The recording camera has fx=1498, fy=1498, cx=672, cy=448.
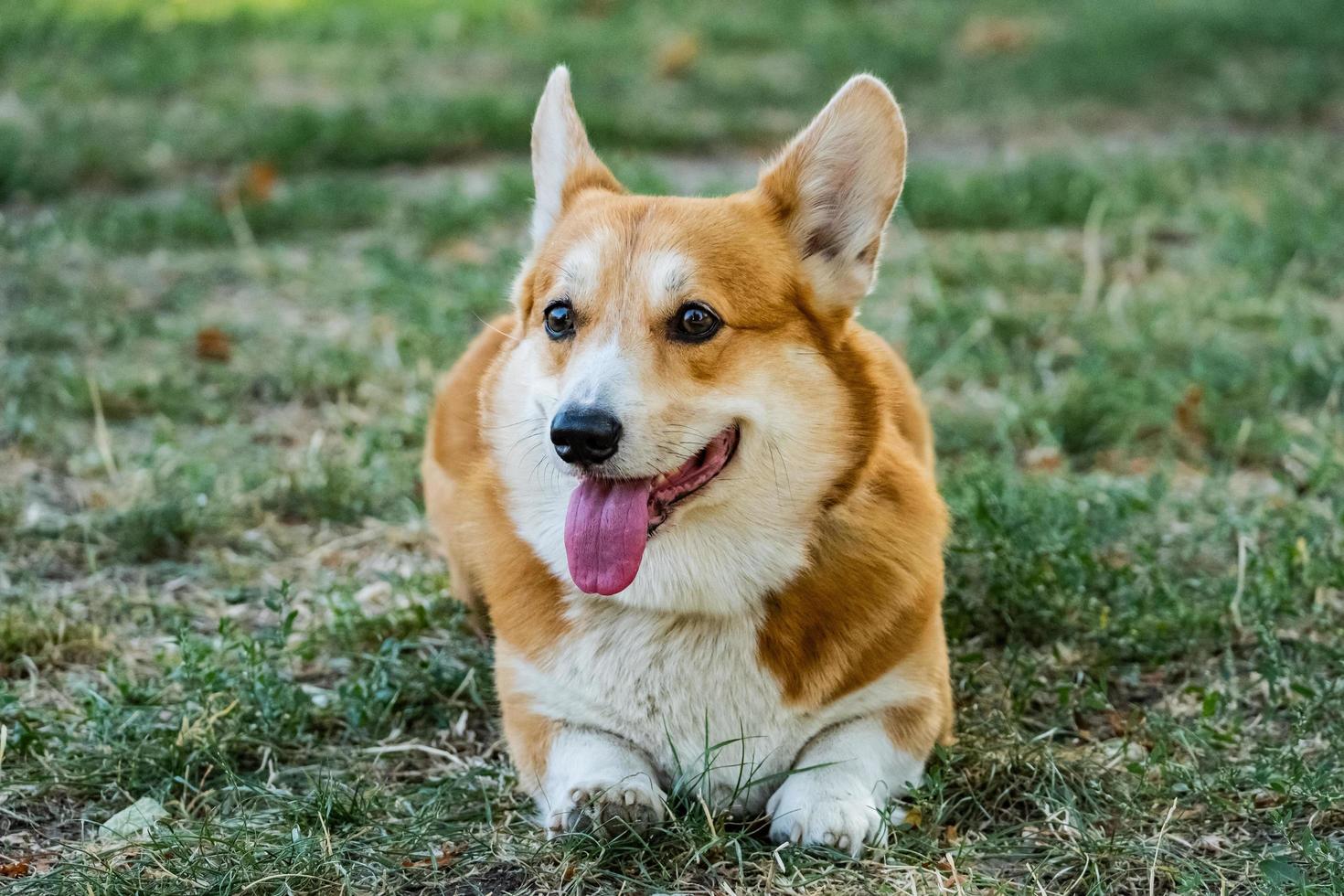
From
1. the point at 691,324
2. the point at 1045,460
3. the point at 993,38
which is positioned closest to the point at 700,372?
the point at 691,324

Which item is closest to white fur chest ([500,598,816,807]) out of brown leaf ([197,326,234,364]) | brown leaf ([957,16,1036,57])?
brown leaf ([197,326,234,364])

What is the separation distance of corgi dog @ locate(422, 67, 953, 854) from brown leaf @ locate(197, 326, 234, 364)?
2.81 m

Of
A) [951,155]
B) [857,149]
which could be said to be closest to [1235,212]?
[951,155]

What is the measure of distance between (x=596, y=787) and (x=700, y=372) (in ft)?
2.80

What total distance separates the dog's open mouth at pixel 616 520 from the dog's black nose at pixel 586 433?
0.13m

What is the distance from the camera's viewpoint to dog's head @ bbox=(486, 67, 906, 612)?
295 cm

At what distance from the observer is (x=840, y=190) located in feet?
10.8

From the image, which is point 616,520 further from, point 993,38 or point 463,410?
point 993,38

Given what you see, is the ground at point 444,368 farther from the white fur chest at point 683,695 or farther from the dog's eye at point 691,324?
the dog's eye at point 691,324

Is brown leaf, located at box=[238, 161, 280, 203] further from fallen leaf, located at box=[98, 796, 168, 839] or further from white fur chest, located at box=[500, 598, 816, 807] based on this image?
white fur chest, located at box=[500, 598, 816, 807]

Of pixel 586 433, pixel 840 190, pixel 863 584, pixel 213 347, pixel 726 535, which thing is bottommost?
pixel 213 347

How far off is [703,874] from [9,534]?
2574 millimetres

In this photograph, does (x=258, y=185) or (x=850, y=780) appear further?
(x=258, y=185)

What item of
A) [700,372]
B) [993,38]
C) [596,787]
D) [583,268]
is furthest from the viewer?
[993,38]
